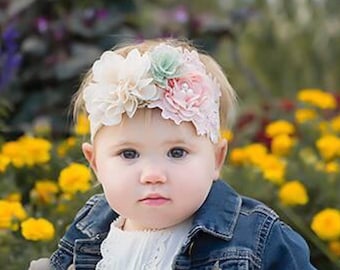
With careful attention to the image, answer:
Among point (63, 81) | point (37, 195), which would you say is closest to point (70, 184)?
point (37, 195)

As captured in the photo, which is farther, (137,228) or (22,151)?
(22,151)

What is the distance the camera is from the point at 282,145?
3.84 meters

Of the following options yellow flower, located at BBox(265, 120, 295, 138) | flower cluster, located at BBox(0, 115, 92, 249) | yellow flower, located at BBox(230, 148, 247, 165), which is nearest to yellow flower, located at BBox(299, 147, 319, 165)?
yellow flower, located at BBox(265, 120, 295, 138)

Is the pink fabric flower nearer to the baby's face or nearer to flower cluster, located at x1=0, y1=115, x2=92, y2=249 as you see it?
the baby's face

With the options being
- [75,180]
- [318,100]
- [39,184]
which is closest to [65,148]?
[39,184]

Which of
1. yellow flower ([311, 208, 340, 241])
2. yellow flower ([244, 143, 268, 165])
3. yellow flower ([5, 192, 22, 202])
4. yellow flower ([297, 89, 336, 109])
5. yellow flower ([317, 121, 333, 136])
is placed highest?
yellow flower ([297, 89, 336, 109])

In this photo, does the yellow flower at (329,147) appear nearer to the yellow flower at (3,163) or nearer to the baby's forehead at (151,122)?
the yellow flower at (3,163)

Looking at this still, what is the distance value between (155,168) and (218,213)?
245mm

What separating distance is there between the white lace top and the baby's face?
6 cm

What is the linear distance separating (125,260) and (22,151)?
1.12 m

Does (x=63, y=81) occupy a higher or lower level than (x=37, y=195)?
higher

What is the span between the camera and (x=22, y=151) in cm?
343

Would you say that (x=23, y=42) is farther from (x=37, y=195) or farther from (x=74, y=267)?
(x=74, y=267)

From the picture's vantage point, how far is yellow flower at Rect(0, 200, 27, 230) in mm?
2938
